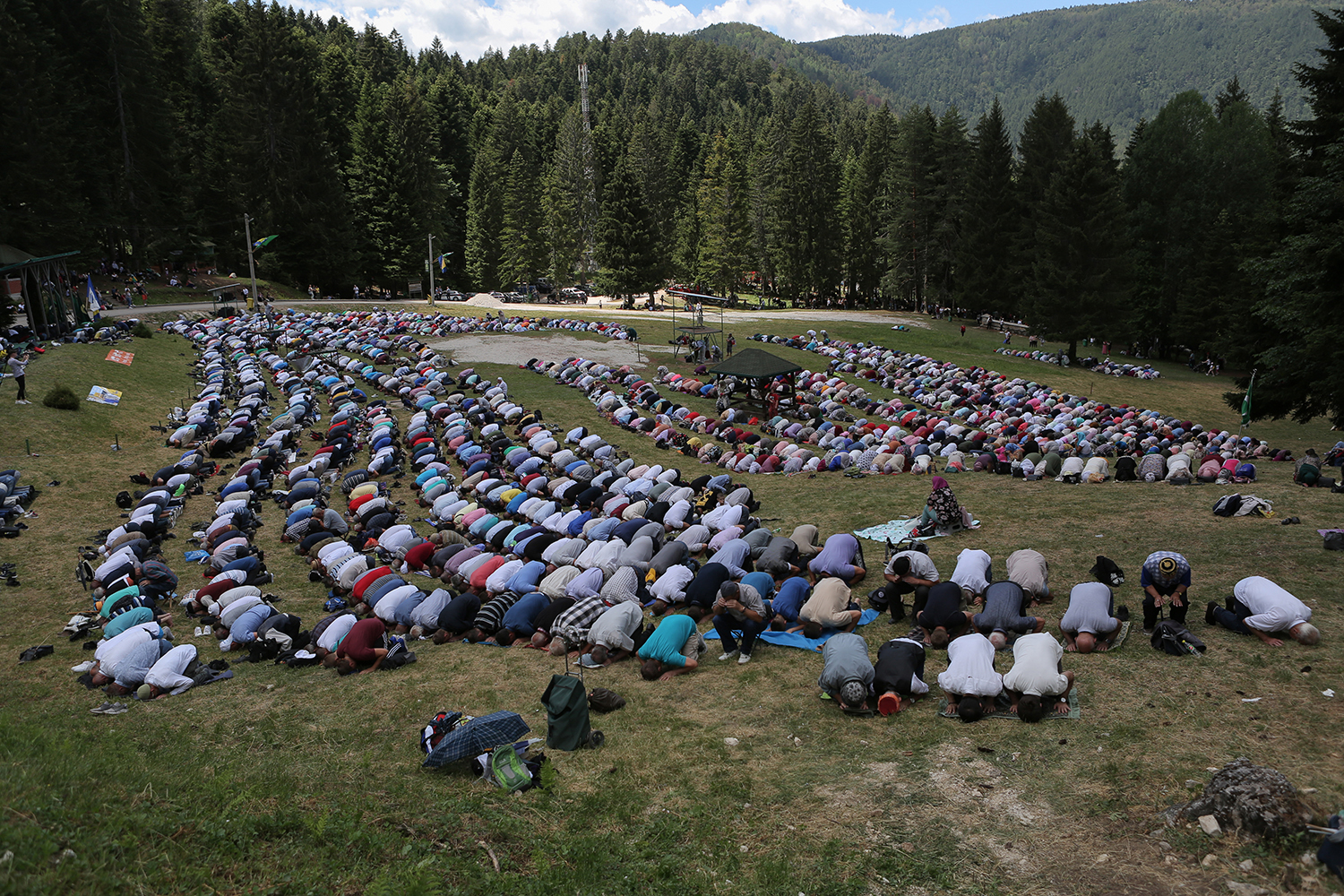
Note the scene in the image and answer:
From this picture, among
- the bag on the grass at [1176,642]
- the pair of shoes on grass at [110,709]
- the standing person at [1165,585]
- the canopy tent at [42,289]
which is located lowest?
the pair of shoes on grass at [110,709]

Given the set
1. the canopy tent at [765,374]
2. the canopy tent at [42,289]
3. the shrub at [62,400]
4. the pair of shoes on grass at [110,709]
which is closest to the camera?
the pair of shoes on grass at [110,709]

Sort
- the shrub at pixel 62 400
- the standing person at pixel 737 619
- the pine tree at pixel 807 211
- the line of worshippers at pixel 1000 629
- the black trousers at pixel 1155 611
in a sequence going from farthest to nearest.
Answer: the pine tree at pixel 807 211 < the shrub at pixel 62 400 < the standing person at pixel 737 619 < the black trousers at pixel 1155 611 < the line of worshippers at pixel 1000 629

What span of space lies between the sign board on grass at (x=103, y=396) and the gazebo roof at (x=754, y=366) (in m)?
22.0

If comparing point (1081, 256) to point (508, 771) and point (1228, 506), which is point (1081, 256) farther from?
point (508, 771)

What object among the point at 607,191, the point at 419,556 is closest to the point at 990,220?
the point at 607,191

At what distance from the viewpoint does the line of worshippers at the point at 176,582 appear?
11555mm

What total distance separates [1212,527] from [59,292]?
45028 mm

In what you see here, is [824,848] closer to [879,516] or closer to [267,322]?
[879,516]

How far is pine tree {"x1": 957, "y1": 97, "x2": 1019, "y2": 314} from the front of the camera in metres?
56.7

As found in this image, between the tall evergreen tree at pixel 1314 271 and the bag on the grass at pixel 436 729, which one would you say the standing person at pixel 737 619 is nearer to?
the bag on the grass at pixel 436 729

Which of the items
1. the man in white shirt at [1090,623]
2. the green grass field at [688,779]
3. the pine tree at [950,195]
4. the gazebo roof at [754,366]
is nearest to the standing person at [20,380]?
the green grass field at [688,779]

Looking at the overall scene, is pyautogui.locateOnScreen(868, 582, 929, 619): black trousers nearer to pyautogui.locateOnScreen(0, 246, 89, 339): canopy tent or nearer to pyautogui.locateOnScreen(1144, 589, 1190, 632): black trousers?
pyautogui.locateOnScreen(1144, 589, 1190, 632): black trousers

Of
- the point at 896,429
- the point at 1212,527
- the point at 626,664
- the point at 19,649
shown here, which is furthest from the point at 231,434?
the point at 1212,527

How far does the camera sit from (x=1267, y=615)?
964cm
